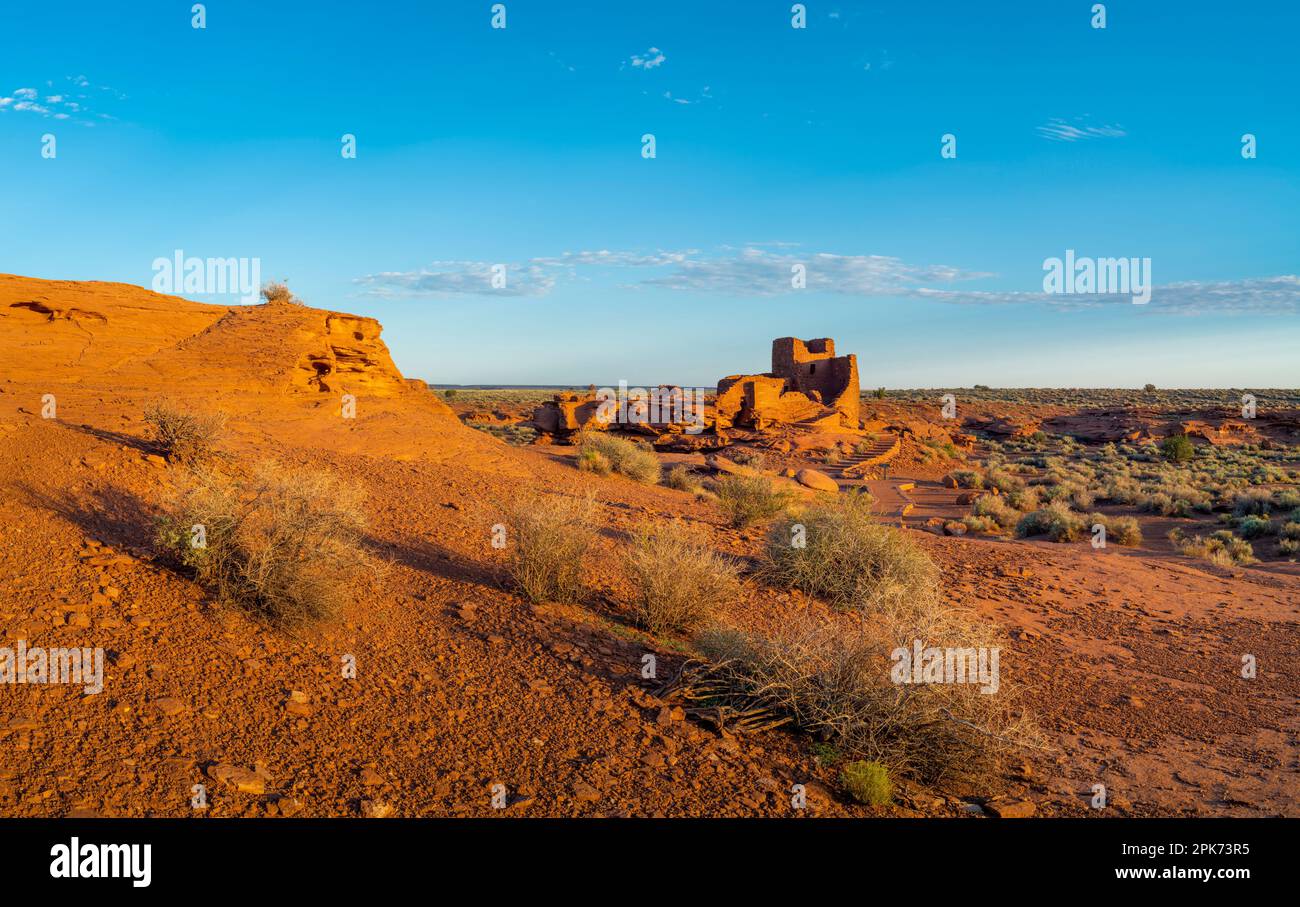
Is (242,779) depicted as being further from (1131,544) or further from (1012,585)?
(1131,544)

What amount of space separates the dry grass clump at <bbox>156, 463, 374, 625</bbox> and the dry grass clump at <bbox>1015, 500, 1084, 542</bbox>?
14.4 meters

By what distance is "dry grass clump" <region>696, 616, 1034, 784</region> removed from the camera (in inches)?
178

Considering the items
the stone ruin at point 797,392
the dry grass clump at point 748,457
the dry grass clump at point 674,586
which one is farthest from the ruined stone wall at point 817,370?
the dry grass clump at point 674,586

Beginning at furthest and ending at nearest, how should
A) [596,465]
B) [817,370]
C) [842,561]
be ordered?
[817,370] < [596,465] < [842,561]

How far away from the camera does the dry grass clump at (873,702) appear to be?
4512mm

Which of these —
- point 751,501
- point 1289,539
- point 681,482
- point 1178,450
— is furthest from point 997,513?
point 1178,450

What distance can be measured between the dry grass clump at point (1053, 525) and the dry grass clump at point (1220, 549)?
1874 mm

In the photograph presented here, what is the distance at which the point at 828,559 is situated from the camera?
356 inches

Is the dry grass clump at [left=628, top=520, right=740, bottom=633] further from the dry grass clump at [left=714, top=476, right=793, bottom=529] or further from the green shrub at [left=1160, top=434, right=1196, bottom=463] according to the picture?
the green shrub at [left=1160, top=434, right=1196, bottom=463]

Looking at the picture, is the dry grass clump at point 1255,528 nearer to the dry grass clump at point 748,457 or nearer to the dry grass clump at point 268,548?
the dry grass clump at point 748,457

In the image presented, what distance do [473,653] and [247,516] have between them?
2.16 m

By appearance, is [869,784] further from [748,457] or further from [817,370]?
[817,370]

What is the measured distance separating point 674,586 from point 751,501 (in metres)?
5.98

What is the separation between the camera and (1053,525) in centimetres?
1559
